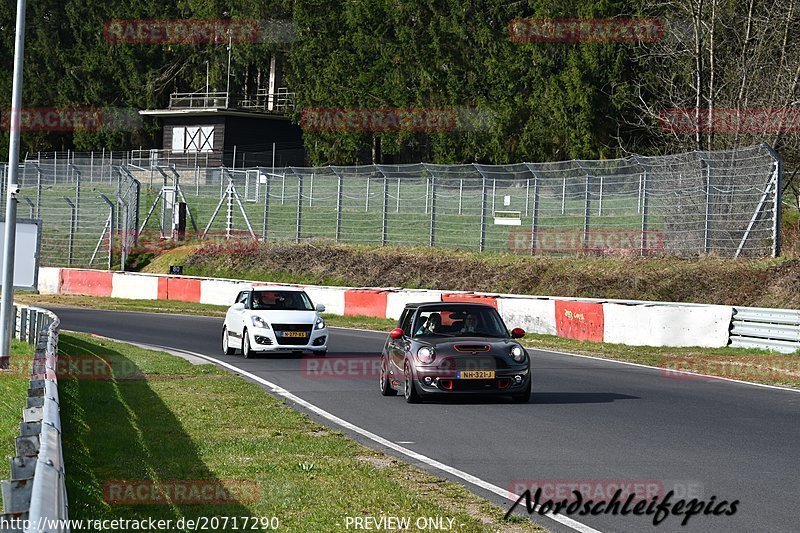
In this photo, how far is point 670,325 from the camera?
26.5 metres

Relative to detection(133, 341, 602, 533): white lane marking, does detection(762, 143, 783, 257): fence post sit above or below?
above

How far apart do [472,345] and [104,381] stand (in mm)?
5695

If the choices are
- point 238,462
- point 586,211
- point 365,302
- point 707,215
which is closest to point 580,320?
point 707,215

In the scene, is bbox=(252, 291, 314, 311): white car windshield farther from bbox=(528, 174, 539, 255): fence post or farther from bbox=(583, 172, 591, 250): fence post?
bbox=(528, 174, 539, 255): fence post

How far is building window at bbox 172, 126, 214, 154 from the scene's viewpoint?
78938 millimetres

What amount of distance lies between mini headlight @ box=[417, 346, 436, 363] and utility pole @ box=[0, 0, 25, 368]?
25.5 ft

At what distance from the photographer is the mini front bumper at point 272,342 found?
2438cm

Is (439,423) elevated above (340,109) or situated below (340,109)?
below

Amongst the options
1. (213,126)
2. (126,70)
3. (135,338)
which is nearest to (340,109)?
(213,126)

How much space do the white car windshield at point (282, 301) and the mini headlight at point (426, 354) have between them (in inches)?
357

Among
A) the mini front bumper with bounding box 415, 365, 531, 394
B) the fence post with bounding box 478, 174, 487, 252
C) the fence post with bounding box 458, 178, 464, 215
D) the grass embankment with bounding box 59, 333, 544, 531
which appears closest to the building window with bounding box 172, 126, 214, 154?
the fence post with bounding box 458, 178, 464, 215

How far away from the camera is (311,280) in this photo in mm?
46719

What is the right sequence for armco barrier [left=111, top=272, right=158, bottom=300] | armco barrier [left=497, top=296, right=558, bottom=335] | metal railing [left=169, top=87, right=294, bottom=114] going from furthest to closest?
metal railing [left=169, top=87, right=294, bottom=114]
armco barrier [left=111, top=272, right=158, bottom=300]
armco barrier [left=497, top=296, right=558, bottom=335]

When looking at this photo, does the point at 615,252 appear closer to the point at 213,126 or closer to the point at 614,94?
the point at 614,94
